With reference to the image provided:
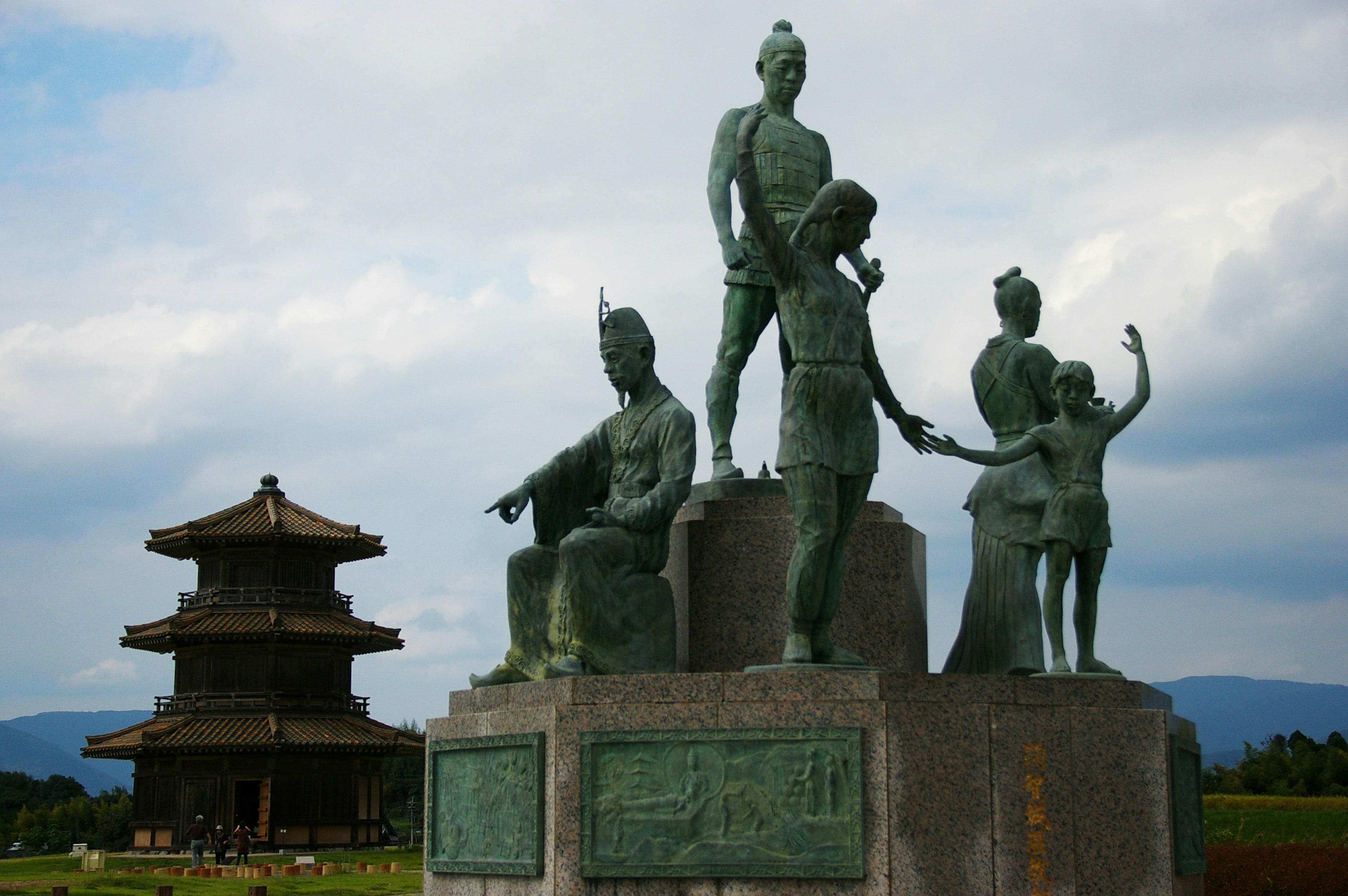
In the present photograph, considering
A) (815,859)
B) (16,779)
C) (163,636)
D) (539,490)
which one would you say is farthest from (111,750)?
(815,859)

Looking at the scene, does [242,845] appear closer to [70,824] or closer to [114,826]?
[114,826]

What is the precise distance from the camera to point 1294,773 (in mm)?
25359

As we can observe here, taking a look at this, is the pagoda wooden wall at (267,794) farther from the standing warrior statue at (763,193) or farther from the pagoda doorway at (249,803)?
the standing warrior statue at (763,193)

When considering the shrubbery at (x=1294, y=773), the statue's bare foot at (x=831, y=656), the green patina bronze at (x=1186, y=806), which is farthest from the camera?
the shrubbery at (x=1294, y=773)

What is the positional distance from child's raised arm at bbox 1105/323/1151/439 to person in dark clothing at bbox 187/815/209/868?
81.1 ft

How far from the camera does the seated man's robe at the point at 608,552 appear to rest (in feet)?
25.0

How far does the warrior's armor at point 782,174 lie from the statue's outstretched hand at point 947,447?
1.83 m

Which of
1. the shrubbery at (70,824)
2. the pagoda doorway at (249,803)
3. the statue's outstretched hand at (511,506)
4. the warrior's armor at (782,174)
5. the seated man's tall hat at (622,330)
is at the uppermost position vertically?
the warrior's armor at (782,174)

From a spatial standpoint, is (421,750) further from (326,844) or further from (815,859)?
(815,859)

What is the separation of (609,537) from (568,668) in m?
0.77

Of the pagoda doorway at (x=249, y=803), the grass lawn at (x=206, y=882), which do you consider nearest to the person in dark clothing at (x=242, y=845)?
the grass lawn at (x=206, y=882)

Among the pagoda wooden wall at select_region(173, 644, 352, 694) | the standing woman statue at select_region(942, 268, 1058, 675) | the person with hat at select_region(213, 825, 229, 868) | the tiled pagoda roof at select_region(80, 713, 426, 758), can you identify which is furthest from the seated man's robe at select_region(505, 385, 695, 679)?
the pagoda wooden wall at select_region(173, 644, 352, 694)

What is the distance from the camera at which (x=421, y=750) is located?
33.5 metres

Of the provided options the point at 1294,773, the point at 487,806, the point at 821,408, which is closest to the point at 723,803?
the point at 487,806
